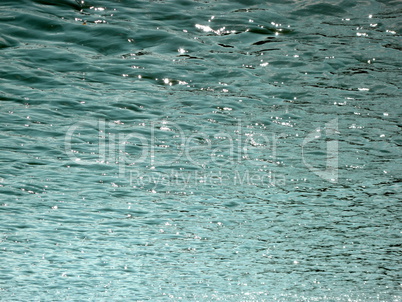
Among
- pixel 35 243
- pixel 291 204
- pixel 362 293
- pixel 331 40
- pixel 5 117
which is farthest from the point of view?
pixel 331 40

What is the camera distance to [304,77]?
7207 millimetres

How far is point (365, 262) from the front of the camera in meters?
3.74

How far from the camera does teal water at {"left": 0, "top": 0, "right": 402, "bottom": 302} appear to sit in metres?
3.54

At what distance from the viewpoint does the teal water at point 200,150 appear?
354cm

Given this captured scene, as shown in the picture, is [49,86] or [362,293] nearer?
[362,293]

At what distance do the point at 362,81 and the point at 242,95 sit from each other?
147 centimetres

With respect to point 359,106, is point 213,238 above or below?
below

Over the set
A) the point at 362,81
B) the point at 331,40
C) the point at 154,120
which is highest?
the point at 331,40

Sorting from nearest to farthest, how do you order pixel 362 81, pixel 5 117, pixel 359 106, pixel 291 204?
pixel 291 204, pixel 5 117, pixel 359 106, pixel 362 81

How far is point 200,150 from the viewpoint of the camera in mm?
5496

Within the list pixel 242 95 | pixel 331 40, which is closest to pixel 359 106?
pixel 242 95

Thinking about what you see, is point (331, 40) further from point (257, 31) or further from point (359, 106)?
point (359, 106)

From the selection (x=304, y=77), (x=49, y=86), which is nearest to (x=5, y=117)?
(x=49, y=86)

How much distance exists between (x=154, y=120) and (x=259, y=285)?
9.75ft
